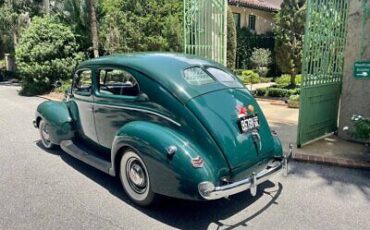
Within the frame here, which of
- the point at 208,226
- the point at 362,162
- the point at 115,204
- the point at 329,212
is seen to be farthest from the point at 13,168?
the point at 362,162

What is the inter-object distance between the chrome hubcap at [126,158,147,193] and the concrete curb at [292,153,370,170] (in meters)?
2.74

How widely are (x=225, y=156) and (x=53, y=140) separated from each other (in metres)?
3.26

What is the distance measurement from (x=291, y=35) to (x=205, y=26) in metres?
7.03

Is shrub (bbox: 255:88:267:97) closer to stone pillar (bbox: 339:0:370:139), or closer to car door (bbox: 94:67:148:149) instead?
stone pillar (bbox: 339:0:370:139)

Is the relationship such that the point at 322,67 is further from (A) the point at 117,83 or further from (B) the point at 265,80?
(B) the point at 265,80

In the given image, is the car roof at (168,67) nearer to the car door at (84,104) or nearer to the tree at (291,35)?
the car door at (84,104)

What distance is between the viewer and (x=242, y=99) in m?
4.06

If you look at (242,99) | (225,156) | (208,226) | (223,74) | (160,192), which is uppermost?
(223,74)

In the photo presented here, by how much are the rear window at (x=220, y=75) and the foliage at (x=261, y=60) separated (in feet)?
46.3

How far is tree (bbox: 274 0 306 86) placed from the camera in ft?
44.6

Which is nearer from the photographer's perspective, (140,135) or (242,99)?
(140,135)

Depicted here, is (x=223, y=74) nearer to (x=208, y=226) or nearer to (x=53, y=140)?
(x=208, y=226)

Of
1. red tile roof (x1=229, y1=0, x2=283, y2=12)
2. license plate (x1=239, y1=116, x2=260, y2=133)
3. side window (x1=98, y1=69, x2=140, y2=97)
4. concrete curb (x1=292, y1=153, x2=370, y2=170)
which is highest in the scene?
red tile roof (x1=229, y1=0, x2=283, y2=12)

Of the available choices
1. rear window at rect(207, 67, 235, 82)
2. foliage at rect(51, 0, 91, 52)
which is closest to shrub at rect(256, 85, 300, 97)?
foliage at rect(51, 0, 91, 52)
